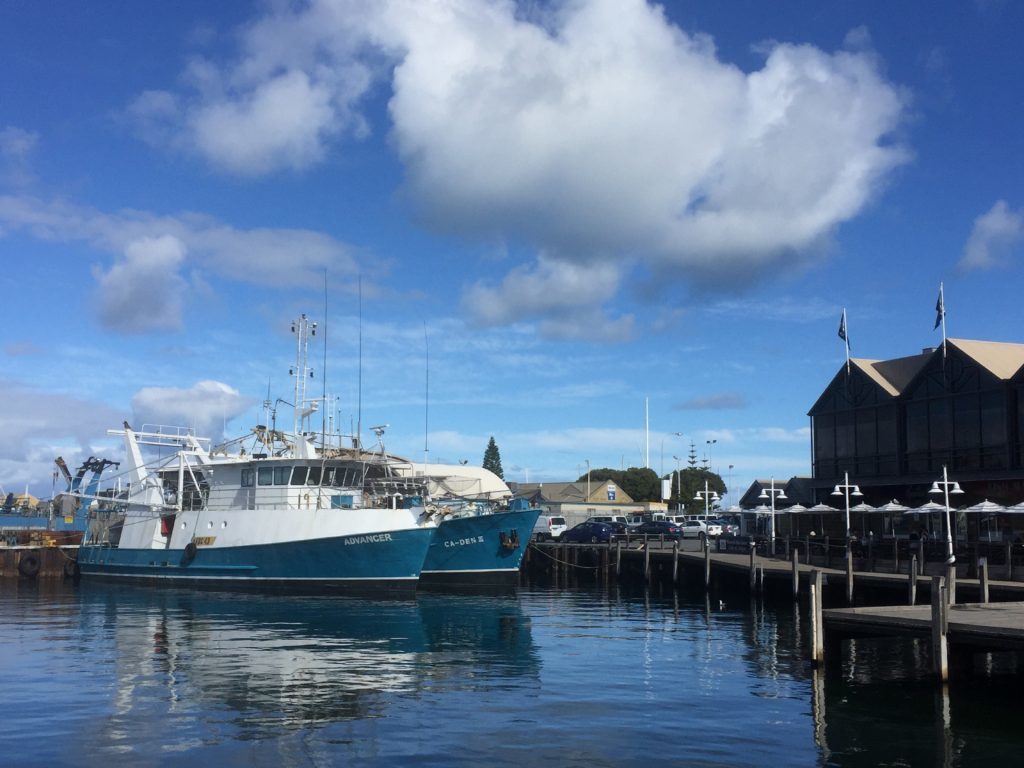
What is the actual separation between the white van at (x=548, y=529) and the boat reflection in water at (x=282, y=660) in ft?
68.4

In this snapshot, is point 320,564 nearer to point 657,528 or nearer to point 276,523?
point 276,523

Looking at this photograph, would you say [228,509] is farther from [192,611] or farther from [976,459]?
[976,459]

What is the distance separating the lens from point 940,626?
19.1 m

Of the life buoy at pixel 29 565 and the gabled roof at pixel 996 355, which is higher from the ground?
the gabled roof at pixel 996 355

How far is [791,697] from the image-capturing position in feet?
63.7

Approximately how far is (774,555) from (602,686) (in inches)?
1024

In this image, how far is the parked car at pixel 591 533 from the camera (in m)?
55.8

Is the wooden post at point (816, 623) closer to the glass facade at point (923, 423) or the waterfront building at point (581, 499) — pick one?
the glass facade at point (923, 423)

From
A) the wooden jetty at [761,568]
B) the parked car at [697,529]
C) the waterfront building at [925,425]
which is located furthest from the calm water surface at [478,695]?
the parked car at [697,529]

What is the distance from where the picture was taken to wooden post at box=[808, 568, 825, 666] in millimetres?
21750

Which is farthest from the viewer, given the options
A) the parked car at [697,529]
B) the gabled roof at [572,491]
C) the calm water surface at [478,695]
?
the gabled roof at [572,491]

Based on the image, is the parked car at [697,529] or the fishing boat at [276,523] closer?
the fishing boat at [276,523]

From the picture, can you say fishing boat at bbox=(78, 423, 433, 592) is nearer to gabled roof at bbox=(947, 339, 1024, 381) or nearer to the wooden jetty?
the wooden jetty

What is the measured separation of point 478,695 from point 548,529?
41.4 metres
